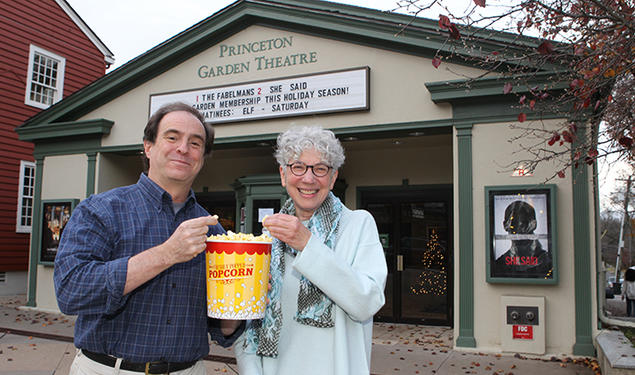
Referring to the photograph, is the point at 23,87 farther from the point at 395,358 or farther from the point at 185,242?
the point at 185,242

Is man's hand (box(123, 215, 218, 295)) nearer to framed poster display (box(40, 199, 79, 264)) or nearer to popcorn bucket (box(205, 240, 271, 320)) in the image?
popcorn bucket (box(205, 240, 271, 320))

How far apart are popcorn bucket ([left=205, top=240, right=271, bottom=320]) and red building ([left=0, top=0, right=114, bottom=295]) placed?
14.1m

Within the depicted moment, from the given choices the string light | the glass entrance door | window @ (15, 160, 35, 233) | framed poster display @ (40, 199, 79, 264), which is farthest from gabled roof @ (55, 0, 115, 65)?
the string light

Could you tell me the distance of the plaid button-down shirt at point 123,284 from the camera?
1.61 meters

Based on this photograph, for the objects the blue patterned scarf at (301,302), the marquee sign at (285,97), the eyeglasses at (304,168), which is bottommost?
the blue patterned scarf at (301,302)

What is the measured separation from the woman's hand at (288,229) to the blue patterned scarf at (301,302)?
27cm

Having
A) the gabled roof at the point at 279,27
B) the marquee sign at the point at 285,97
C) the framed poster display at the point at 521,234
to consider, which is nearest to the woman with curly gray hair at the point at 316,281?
the framed poster display at the point at 521,234

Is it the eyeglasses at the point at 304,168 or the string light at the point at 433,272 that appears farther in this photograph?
the string light at the point at 433,272

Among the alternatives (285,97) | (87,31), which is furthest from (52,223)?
(87,31)

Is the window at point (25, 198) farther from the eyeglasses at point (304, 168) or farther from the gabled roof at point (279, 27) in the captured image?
the eyeglasses at point (304, 168)

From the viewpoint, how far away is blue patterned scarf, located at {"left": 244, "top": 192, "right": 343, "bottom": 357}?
1.90 m

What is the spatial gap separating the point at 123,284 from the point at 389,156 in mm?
8801

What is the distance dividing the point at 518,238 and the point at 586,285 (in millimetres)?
1060

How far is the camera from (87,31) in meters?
16.3
